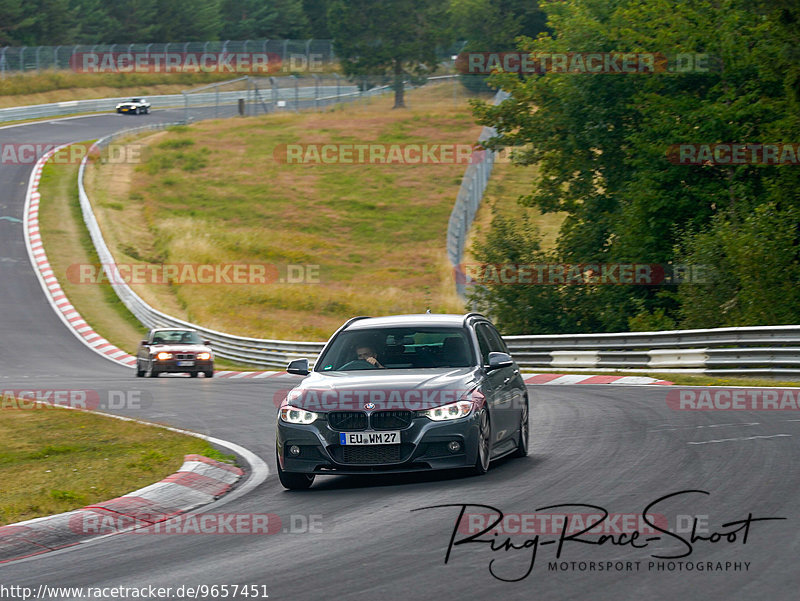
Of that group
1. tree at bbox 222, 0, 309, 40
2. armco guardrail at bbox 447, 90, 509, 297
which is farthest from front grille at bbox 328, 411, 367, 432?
tree at bbox 222, 0, 309, 40

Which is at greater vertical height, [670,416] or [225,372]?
[670,416]

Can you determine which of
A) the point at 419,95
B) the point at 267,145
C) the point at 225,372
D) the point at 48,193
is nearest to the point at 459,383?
the point at 225,372

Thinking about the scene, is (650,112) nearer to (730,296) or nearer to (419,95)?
(730,296)

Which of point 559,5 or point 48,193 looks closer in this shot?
point 559,5

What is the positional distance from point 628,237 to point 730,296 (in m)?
4.83

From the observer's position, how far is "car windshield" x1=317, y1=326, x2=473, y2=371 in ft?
36.2

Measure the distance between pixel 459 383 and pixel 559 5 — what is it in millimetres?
29766

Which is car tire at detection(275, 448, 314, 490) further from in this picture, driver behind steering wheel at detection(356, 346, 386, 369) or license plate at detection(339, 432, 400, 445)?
driver behind steering wheel at detection(356, 346, 386, 369)

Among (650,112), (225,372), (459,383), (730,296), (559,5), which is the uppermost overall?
(559,5)

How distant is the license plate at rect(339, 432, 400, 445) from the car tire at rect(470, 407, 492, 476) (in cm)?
78

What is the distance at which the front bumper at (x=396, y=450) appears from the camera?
9844 mm

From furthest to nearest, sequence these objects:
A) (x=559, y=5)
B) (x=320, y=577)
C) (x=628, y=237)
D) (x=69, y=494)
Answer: (x=559, y=5) < (x=628, y=237) < (x=69, y=494) < (x=320, y=577)

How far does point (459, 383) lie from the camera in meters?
10.3

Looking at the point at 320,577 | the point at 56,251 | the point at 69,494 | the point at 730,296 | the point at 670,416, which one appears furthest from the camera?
the point at 56,251
